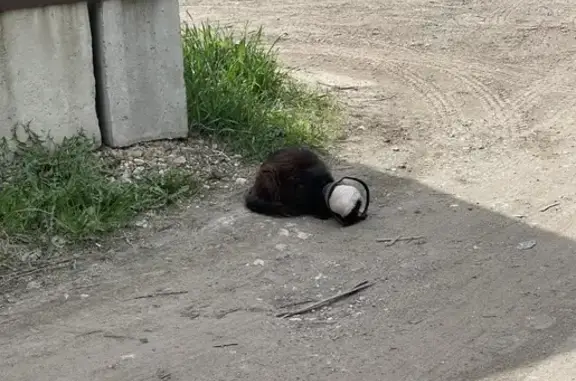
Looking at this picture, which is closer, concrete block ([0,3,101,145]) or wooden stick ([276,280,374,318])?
wooden stick ([276,280,374,318])

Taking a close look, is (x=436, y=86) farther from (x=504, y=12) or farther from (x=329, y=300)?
(x=329, y=300)

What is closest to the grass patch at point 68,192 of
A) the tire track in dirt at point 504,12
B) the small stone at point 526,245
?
the small stone at point 526,245

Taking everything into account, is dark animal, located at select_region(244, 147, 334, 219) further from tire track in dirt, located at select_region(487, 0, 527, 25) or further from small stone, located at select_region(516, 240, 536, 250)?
tire track in dirt, located at select_region(487, 0, 527, 25)

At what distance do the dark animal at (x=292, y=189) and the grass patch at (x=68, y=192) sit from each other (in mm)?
484

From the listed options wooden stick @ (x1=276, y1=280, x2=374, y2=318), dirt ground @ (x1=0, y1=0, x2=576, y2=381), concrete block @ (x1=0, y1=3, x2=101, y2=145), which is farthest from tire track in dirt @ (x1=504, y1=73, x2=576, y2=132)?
concrete block @ (x1=0, y1=3, x2=101, y2=145)

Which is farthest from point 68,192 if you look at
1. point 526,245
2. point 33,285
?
point 526,245

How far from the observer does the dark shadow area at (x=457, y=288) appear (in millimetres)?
4477

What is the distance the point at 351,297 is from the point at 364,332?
1.17ft

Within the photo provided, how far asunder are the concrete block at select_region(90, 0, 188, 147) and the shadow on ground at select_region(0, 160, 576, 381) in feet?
2.90

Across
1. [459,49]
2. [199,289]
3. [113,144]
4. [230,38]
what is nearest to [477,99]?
[459,49]

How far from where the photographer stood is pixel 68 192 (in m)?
5.77

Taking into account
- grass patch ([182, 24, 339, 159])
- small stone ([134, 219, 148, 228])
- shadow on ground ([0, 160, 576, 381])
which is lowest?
shadow on ground ([0, 160, 576, 381])

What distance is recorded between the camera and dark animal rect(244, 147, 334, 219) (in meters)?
5.89

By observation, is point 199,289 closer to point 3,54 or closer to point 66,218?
point 66,218
